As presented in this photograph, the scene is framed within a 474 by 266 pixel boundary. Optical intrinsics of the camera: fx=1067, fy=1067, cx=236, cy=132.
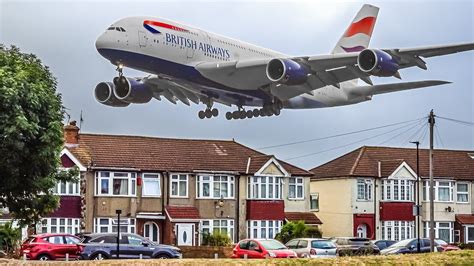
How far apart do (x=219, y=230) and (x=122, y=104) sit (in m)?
28.4

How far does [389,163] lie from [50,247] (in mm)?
44297

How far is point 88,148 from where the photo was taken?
7631 centimetres

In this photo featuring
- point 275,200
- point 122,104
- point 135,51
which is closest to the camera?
point 135,51

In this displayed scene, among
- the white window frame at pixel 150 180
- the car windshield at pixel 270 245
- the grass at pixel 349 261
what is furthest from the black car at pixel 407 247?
the white window frame at pixel 150 180

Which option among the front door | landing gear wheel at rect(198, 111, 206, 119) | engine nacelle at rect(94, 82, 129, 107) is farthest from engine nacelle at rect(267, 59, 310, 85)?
the front door

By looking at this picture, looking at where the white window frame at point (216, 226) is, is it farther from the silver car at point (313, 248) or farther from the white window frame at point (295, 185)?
the silver car at point (313, 248)

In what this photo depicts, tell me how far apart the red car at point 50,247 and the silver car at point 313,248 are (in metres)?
10.7

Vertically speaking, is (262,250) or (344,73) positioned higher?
(344,73)

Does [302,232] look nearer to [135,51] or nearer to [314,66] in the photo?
[314,66]

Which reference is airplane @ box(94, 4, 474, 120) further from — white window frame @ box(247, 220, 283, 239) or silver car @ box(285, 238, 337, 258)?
white window frame @ box(247, 220, 283, 239)

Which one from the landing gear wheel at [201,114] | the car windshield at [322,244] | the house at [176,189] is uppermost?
the landing gear wheel at [201,114]

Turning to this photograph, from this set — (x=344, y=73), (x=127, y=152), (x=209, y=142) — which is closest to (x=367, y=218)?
(x=209, y=142)

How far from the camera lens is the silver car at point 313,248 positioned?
51.4 m

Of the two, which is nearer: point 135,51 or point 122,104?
point 135,51
